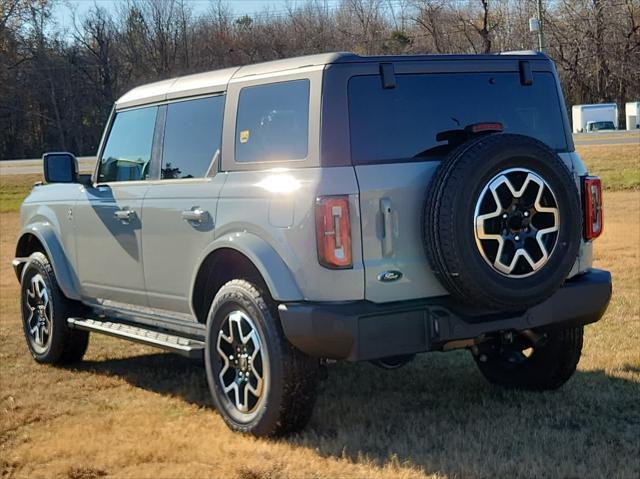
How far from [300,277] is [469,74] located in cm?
143

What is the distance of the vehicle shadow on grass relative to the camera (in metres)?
4.13

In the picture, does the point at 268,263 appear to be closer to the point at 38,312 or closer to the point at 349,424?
the point at 349,424

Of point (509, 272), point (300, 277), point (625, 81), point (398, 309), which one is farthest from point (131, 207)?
point (625, 81)

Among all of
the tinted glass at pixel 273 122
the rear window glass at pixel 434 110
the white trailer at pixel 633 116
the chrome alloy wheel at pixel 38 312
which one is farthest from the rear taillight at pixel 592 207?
the white trailer at pixel 633 116

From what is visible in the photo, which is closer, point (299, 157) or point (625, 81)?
point (299, 157)

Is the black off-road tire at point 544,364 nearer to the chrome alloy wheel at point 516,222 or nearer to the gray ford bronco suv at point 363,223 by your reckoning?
the gray ford bronco suv at point 363,223

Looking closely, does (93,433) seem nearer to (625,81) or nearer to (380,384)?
(380,384)

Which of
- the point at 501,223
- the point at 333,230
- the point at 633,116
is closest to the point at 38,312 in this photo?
the point at 333,230

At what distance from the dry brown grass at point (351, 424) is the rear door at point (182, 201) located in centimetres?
77

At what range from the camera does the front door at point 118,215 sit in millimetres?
5672

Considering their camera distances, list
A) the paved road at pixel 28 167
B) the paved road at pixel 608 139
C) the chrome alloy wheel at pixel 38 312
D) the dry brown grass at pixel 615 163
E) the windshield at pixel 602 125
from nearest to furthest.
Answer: the chrome alloy wheel at pixel 38 312 → the dry brown grass at pixel 615 163 → the paved road at pixel 608 139 → the paved road at pixel 28 167 → the windshield at pixel 602 125

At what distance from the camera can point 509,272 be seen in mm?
4246

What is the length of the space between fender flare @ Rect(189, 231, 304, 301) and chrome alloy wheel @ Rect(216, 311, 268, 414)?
0.99 feet

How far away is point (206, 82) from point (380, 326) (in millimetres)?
1949
